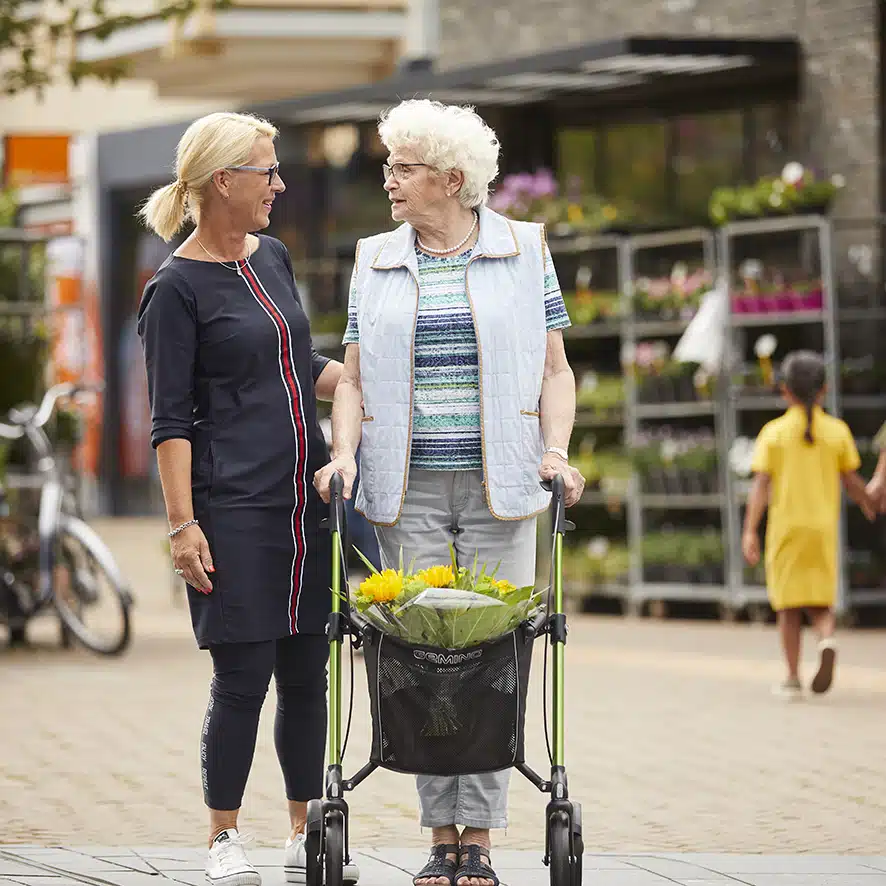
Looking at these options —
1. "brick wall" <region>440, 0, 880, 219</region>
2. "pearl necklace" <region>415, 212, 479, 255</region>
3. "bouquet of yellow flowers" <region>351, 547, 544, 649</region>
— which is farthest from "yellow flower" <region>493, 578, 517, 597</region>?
"brick wall" <region>440, 0, 880, 219</region>

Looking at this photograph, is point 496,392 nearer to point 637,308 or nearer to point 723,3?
point 637,308

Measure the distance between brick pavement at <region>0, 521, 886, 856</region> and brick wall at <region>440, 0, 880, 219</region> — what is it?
11.3 ft

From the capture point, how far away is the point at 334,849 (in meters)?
5.05

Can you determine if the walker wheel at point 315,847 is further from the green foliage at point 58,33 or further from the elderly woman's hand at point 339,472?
the green foliage at point 58,33

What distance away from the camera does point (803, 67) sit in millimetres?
14445

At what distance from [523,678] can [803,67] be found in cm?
1013

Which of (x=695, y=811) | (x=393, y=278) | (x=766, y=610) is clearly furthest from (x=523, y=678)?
(x=766, y=610)

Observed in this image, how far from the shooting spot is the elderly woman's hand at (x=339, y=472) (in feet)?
17.4

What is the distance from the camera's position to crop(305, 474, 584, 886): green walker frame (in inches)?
197

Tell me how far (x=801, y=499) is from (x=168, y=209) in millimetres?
5442

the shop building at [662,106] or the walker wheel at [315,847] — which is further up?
the shop building at [662,106]

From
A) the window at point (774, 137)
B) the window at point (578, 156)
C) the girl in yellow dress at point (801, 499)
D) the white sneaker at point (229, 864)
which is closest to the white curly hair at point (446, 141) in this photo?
the white sneaker at point (229, 864)

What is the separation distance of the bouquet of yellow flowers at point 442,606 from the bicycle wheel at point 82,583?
21.6 feet

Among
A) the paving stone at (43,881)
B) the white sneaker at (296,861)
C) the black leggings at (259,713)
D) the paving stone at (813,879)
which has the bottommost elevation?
the paving stone at (813,879)
